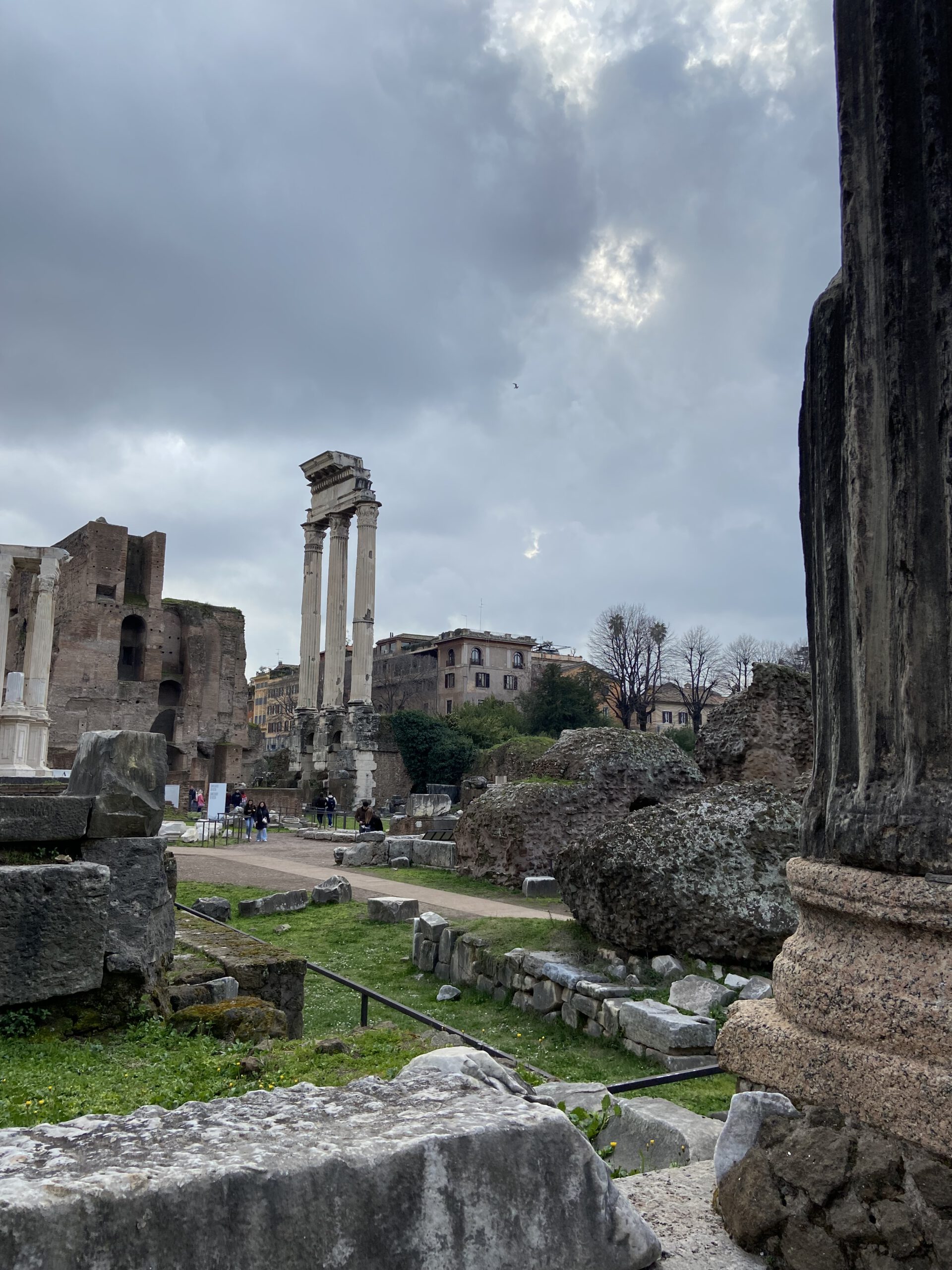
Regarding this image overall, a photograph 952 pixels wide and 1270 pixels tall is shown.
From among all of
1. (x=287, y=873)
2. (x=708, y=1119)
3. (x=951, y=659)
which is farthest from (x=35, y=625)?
(x=951, y=659)

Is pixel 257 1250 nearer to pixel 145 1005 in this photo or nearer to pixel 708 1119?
pixel 708 1119

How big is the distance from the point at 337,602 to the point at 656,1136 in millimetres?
35363

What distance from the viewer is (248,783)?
42406 mm

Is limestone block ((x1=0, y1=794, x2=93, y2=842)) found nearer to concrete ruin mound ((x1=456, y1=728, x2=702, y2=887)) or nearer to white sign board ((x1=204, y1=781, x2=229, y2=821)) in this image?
concrete ruin mound ((x1=456, y1=728, x2=702, y2=887))

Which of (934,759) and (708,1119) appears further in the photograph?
(708,1119)

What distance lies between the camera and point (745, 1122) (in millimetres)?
1834

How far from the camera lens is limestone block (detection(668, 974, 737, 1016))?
558cm

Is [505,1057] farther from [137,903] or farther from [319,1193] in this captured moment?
[137,903]

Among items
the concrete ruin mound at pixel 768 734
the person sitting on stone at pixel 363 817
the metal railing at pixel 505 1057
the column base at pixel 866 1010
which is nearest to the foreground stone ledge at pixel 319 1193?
the column base at pixel 866 1010

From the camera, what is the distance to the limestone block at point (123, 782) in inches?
188

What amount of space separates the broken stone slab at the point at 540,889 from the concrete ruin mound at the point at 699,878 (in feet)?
13.6

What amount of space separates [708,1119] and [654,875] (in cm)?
294

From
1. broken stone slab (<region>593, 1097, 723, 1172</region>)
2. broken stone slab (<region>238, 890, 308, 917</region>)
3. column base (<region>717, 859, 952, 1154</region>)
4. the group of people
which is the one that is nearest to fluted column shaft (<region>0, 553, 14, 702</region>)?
the group of people

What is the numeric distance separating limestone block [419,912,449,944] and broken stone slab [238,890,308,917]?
324 centimetres
